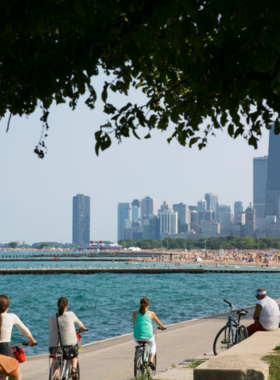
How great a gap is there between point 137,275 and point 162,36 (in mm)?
115444

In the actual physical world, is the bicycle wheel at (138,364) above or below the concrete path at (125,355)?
above

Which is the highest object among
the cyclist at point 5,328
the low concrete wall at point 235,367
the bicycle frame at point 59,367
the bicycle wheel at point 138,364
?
the cyclist at point 5,328

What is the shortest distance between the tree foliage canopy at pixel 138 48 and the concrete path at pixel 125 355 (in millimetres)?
7977

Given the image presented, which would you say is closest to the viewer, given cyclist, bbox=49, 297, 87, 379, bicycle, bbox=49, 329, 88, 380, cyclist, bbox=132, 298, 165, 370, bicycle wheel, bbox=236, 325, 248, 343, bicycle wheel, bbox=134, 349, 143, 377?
bicycle, bbox=49, 329, 88, 380

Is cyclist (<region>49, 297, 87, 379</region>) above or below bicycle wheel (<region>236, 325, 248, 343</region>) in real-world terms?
above

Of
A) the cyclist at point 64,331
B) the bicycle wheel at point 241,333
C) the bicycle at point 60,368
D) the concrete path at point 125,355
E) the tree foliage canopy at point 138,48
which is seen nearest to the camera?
the tree foliage canopy at point 138,48

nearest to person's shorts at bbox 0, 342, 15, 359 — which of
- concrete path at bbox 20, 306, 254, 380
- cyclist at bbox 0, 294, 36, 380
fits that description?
cyclist at bbox 0, 294, 36, 380

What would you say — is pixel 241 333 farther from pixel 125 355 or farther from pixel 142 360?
pixel 125 355

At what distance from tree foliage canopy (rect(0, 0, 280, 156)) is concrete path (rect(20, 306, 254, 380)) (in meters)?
7.98

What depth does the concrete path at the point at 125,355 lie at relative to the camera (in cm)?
1445

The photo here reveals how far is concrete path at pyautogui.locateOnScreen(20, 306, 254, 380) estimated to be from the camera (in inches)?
569

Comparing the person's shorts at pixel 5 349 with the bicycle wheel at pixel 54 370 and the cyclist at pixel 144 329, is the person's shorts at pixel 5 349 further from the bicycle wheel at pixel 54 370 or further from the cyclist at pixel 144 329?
the cyclist at pixel 144 329

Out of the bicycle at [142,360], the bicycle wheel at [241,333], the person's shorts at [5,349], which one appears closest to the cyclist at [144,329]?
the bicycle at [142,360]

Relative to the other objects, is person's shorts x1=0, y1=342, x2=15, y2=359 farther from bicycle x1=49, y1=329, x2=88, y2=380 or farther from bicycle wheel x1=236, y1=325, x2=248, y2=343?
bicycle wheel x1=236, y1=325, x2=248, y2=343
